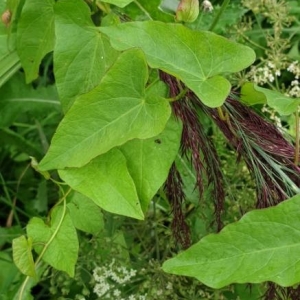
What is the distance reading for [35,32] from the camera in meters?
0.91

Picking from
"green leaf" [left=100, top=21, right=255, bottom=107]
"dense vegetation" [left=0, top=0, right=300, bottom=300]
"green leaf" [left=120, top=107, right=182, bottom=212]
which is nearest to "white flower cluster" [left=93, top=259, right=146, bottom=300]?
"dense vegetation" [left=0, top=0, right=300, bottom=300]

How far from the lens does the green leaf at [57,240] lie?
81 centimetres

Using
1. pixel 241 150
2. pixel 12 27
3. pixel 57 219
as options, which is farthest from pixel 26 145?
pixel 241 150

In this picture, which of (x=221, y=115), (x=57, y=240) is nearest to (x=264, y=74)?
(x=221, y=115)

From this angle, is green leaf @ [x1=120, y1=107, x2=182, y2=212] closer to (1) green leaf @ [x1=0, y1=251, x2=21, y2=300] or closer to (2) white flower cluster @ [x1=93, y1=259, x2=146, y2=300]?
(2) white flower cluster @ [x1=93, y1=259, x2=146, y2=300]

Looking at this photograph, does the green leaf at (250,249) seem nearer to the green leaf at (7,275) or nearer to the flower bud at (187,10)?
the flower bud at (187,10)

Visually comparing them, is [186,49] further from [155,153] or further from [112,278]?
[112,278]

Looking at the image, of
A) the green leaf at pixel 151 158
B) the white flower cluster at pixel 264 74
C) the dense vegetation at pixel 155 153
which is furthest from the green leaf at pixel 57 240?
the white flower cluster at pixel 264 74

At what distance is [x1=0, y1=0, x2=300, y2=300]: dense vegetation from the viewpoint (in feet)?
2.26

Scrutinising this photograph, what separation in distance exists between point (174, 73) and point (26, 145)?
0.60 m

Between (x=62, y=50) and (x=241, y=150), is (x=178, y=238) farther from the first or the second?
(x=62, y=50)

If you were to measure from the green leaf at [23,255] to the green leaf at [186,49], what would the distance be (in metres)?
0.25

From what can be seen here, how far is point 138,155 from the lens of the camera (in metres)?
0.77

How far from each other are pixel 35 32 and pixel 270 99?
1.10 ft
